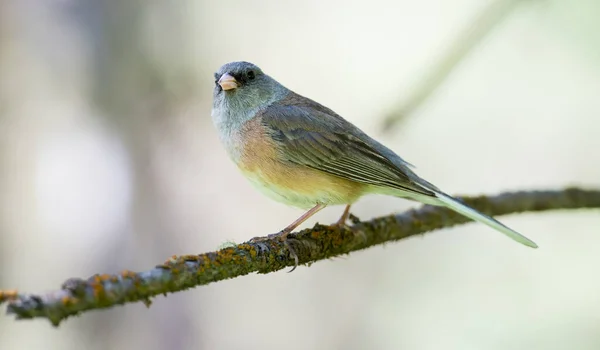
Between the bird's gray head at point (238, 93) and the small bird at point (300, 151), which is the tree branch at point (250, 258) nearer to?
the small bird at point (300, 151)

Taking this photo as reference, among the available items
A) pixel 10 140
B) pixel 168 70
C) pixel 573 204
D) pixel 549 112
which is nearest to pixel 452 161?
pixel 549 112

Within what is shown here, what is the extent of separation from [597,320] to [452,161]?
1.76m

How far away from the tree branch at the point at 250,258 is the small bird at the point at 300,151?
6.5 inches

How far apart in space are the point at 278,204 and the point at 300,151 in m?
1.86

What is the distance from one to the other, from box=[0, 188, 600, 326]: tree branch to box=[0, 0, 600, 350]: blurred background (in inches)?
22.0

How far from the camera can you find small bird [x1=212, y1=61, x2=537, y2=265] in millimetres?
3123

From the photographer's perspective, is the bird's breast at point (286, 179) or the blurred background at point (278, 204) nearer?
the bird's breast at point (286, 179)

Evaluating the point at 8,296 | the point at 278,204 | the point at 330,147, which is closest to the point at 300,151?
the point at 330,147

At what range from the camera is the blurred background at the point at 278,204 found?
407cm

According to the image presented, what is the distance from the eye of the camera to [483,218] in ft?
9.09

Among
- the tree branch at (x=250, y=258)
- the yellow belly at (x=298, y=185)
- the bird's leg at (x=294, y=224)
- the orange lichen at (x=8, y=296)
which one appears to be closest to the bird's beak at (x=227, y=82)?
the yellow belly at (x=298, y=185)

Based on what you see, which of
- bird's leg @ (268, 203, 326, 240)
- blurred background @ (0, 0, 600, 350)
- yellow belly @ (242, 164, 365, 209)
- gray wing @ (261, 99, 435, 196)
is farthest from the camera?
blurred background @ (0, 0, 600, 350)

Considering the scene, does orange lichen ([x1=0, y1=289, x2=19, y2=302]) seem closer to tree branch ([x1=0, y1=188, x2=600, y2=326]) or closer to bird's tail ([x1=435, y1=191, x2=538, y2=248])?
tree branch ([x1=0, y1=188, x2=600, y2=326])

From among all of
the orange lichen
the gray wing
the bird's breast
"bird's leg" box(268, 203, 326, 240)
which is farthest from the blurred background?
the orange lichen
